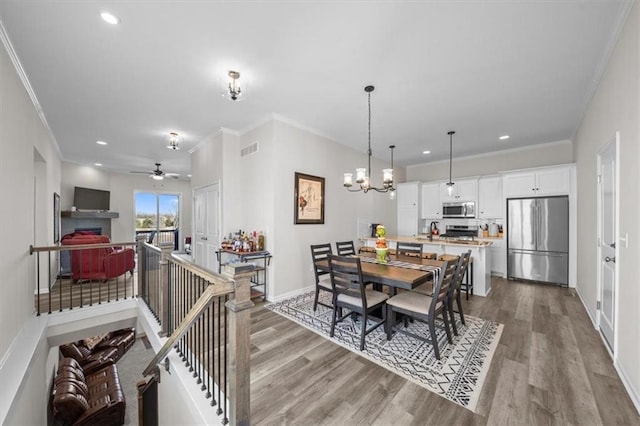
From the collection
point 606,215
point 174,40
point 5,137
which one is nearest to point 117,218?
point 5,137

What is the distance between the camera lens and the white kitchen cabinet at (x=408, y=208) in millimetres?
6914

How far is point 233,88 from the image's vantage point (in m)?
2.69

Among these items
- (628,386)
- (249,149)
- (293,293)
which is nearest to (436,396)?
(628,386)

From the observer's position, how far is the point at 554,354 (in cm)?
245

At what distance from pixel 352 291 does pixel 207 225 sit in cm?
371

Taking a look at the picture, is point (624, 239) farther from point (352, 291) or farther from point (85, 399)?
point (85, 399)

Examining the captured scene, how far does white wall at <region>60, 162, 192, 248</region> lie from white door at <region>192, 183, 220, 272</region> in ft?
14.4

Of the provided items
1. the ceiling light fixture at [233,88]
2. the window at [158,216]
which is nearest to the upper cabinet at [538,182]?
the ceiling light fixture at [233,88]

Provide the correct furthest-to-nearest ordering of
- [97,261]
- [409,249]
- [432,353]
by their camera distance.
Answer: [97,261]
[409,249]
[432,353]

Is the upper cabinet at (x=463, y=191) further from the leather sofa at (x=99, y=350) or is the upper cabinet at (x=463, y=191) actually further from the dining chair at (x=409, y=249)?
the leather sofa at (x=99, y=350)

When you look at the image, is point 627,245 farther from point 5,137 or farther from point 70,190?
point 70,190

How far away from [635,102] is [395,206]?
5.39 m

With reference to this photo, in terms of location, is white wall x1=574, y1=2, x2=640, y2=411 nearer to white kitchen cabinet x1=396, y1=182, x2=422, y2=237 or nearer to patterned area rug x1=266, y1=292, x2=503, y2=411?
patterned area rug x1=266, y1=292, x2=503, y2=411

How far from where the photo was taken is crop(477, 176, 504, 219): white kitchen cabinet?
5.72 metres
